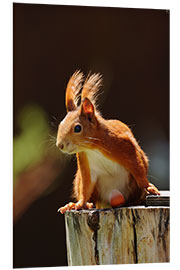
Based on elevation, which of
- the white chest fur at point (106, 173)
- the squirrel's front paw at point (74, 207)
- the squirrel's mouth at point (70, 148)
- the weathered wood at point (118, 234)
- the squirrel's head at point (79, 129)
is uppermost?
the squirrel's head at point (79, 129)

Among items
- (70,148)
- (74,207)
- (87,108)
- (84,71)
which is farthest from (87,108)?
(74,207)

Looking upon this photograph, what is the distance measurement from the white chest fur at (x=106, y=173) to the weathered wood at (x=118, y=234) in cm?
21

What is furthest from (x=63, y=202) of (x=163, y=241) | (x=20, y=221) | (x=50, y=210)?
(x=163, y=241)

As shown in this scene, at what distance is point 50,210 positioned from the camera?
2814 millimetres

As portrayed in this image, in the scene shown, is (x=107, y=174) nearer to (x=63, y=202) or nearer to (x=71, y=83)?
(x=63, y=202)

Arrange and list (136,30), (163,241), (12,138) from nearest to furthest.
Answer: (163,241) < (12,138) < (136,30)

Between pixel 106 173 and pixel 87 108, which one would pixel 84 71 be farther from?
pixel 106 173

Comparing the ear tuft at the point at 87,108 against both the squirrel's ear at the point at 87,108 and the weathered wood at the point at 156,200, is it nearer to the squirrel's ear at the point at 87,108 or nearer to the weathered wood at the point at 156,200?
the squirrel's ear at the point at 87,108

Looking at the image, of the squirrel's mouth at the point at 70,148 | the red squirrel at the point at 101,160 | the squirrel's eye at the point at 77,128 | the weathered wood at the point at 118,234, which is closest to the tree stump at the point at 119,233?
the weathered wood at the point at 118,234

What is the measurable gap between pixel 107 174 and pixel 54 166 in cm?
39

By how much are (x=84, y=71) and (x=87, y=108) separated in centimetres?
35

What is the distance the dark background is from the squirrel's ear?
0.78ft

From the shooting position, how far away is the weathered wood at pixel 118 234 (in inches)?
92.9

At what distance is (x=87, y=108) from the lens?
2.53 meters
